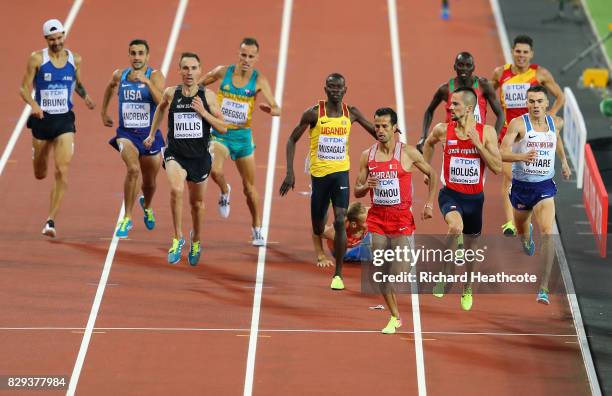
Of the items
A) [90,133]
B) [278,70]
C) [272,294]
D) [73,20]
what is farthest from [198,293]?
[73,20]

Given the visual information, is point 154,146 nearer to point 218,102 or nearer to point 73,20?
point 218,102

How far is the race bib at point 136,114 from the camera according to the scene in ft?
48.1

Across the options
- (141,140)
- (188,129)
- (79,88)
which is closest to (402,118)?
(141,140)

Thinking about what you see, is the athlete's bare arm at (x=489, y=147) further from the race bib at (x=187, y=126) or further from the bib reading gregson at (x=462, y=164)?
the race bib at (x=187, y=126)

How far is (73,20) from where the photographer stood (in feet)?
73.0

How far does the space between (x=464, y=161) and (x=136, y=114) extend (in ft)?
12.0

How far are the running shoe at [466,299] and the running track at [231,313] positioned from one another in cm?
12

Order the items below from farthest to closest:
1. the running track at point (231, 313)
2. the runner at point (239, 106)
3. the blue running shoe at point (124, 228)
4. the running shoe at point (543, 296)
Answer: the blue running shoe at point (124, 228) < the runner at point (239, 106) < the running shoe at point (543, 296) < the running track at point (231, 313)

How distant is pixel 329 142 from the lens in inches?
529

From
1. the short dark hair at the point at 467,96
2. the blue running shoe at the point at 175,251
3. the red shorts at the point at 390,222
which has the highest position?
the short dark hair at the point at 467,96

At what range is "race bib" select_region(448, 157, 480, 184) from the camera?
1271cm

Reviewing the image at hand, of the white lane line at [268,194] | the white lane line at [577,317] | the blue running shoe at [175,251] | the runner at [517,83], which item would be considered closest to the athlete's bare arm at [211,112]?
the blue running shoe at [175,251]

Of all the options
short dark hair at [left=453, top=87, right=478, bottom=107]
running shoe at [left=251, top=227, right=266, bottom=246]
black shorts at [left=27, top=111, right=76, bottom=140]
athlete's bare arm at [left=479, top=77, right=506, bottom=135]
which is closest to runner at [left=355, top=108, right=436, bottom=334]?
short dark hair at [left=453, top=87, right=478, bottom=107]

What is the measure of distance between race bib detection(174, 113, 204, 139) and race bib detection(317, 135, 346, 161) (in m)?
1.13
